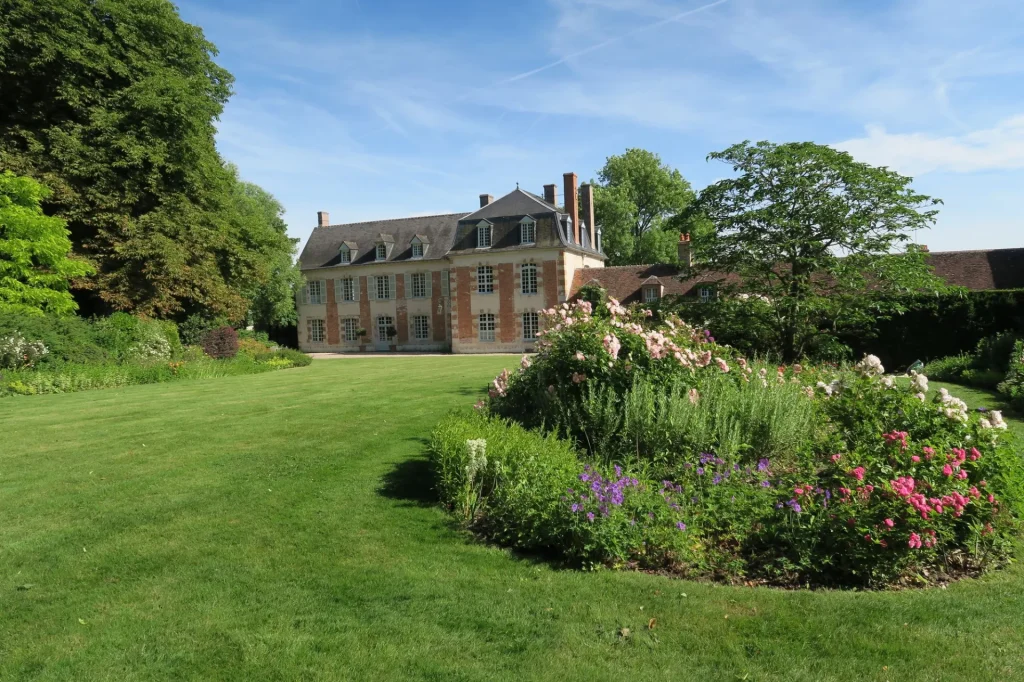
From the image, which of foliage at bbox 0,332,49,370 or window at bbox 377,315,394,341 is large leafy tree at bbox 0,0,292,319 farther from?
window at bbox 377,315,394,341

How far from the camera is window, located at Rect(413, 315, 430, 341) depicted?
3791 centimetres

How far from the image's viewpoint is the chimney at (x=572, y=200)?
33.4m

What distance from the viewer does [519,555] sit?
427 centimetres

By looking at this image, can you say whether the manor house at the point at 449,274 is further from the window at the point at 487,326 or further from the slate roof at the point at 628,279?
the slate roof at the point at 628,279

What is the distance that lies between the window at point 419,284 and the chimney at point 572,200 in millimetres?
9459

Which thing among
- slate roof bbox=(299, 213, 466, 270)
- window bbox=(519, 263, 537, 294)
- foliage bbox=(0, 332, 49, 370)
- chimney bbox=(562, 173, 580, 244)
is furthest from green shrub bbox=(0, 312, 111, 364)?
chimney bbox=(562, 173, 580, 244)

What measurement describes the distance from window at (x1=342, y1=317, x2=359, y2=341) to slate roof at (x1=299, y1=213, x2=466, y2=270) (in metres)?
3.58

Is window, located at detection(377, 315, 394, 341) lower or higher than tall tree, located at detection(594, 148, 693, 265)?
lower

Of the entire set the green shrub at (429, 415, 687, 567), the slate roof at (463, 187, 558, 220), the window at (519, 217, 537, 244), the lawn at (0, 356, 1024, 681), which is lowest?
the lawn at (0, 356, 1024, 681)

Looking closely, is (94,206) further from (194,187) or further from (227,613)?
(227,613)

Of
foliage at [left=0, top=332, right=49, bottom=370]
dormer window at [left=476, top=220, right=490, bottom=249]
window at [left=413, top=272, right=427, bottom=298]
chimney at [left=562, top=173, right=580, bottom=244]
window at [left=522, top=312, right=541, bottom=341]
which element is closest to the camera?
foliage at [left=0, top=332, right=49, bottom=370]

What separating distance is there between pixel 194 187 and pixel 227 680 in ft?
69.5

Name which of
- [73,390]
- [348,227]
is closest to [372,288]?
[348,227]

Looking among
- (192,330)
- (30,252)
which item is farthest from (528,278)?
(30,252)
